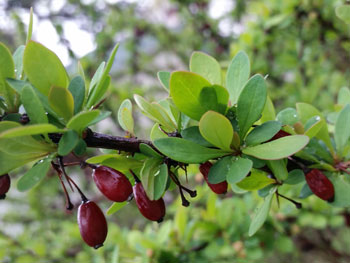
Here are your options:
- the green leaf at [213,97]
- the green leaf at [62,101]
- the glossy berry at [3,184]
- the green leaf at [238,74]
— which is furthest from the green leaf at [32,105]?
the green leaf at [238,74]

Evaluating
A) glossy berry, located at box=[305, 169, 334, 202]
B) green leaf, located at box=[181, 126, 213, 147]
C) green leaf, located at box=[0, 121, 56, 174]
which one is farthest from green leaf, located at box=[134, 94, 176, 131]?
glossy berry, located at box=[305, 169, 334, 202]

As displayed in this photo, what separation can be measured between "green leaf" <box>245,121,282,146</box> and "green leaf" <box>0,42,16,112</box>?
377mm

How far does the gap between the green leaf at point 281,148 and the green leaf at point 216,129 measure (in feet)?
0.15

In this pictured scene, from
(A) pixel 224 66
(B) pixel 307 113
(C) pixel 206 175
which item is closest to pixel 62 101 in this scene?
(C) pixel 206 175

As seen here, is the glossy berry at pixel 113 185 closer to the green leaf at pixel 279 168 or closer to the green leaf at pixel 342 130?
the green leaf at pixel 279 168

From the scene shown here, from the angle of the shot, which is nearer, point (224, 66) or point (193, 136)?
point (193, 136)

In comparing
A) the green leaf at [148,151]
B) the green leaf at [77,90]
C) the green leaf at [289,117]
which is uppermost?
the green leaf at [77,90]

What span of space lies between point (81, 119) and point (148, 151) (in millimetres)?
132

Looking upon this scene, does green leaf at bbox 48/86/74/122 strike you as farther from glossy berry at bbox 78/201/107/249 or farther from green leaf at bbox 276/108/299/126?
green leaf at bbox 276/108/299/126

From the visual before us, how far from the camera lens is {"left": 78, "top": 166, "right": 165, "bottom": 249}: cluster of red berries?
1.73 ft

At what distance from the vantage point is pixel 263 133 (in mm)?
Answer: 537

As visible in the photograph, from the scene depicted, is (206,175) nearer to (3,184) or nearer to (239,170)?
(239,170)

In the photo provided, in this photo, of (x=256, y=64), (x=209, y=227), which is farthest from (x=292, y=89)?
(x=209, y=227)

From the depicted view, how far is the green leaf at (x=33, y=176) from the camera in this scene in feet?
1.59
